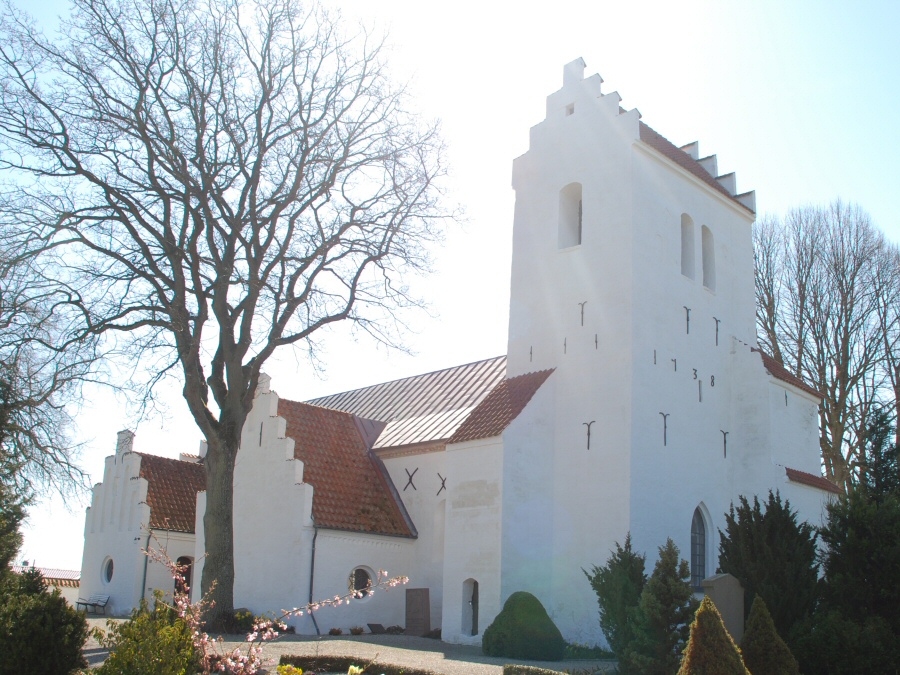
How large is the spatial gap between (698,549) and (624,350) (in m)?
4.77

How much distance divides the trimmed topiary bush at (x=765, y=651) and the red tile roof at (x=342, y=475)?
11272mm

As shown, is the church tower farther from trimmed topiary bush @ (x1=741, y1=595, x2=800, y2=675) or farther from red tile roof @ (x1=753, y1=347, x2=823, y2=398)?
trimmed topiary bush @ (x1=741, y1=595, x2=800, y2=675)

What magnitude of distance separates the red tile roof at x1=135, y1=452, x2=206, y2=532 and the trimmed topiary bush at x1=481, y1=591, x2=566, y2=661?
12.7 m

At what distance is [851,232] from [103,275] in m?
21.7

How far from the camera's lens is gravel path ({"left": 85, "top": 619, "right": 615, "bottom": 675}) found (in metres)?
12.3

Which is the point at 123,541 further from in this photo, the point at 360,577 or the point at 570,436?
the point at 570,436

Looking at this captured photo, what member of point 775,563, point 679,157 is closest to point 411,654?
point 775,563

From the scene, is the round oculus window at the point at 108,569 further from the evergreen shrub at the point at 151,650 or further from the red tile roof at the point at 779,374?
the evergreen shrub at the point at 151,650

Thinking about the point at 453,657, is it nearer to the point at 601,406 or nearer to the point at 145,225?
the point at 601,406

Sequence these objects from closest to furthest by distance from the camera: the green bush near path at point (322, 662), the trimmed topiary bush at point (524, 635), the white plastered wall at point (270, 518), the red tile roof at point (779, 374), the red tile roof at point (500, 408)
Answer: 1. the green bush near path at point (322, 662)
2. the trimmed topiary bush at point (524, 635)
3. the red tile roof at point (500, 408)
4. the white plastered wall at point (270, 518)
5. the red tile roof at point (779, 374)

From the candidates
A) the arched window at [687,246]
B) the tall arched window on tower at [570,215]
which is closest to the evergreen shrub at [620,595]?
the arched window at [687,246]

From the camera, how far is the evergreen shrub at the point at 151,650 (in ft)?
24.9

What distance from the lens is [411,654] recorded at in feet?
46.5

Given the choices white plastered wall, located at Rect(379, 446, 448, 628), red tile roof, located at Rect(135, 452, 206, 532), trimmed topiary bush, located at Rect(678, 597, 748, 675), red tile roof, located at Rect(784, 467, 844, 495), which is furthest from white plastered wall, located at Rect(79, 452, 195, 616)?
trimmed topiary bush, located at Rect(678, 597, 748, 675)
